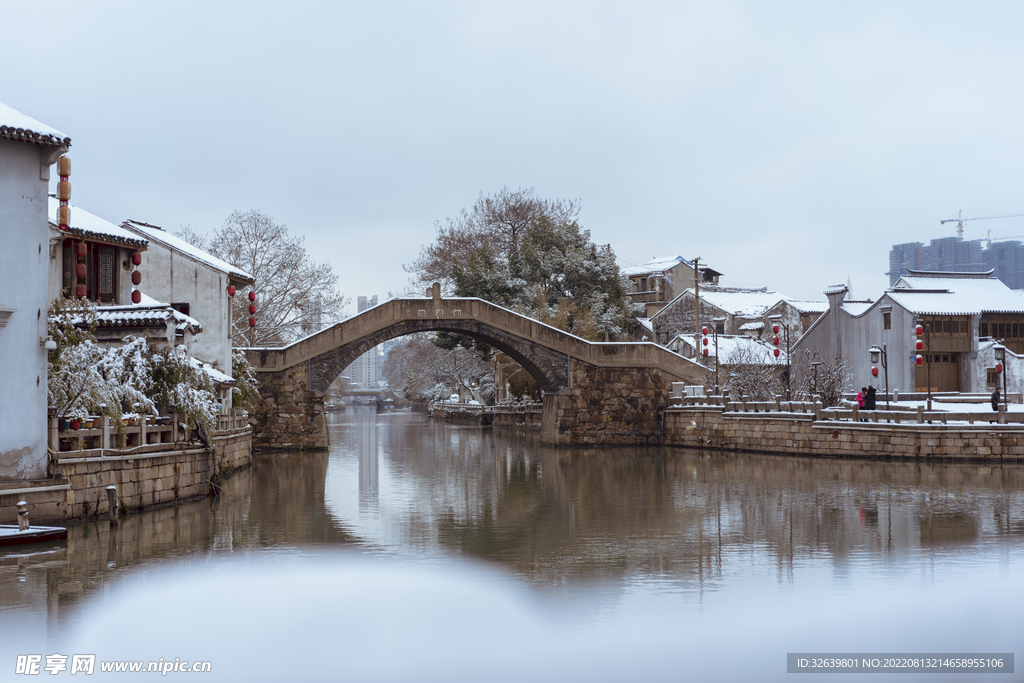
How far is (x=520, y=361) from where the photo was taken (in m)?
32.9

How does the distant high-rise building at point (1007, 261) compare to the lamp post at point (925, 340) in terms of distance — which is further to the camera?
the distant high-rise building at point (1007, 261)

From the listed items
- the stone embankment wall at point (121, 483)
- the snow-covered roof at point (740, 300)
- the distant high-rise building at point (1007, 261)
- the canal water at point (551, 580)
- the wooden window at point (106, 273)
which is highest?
the distant high-rise building at point (1007, 261)

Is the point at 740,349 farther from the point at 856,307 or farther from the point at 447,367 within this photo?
the point at 447,367

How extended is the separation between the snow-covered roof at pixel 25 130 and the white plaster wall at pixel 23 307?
0.26m

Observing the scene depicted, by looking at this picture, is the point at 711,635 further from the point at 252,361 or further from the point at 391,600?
the point at 252,361

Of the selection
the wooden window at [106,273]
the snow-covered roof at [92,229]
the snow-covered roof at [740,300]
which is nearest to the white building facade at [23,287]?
the snow-covered roof at [92,229]

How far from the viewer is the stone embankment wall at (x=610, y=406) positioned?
32281mm

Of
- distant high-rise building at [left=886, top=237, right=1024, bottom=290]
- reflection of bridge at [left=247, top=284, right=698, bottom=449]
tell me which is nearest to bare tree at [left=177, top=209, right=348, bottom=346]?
reflection of bridge at [left=247, top=284, right=698, bottom=449]

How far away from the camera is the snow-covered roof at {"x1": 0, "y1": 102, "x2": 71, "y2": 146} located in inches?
527

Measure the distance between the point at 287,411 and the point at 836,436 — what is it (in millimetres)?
16007

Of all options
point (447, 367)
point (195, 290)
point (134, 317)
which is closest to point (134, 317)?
point (134, 317)

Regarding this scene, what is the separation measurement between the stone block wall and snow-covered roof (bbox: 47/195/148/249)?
→ 945 cm

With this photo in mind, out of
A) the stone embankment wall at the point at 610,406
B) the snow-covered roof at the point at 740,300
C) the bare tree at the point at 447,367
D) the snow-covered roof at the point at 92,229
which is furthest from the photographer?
the snow-covered roof at the point at 740,300

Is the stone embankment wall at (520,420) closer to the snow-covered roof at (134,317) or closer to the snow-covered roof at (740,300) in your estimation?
the snow-covered roof at (740,300)
